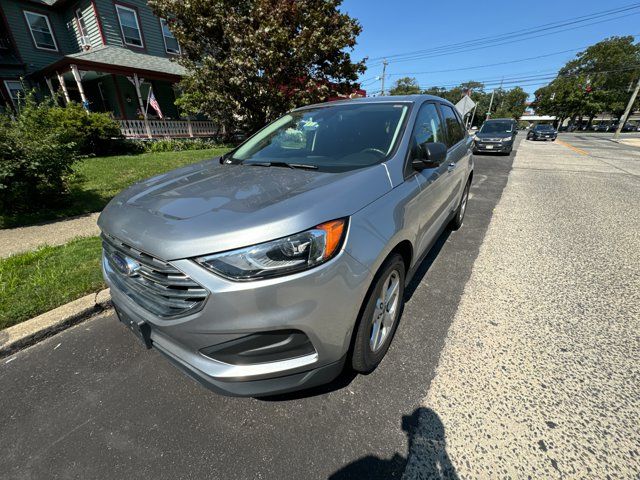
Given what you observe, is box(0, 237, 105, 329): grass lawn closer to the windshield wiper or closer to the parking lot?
the parking lot

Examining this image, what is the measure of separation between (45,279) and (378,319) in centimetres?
326

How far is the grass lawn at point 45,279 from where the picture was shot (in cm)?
265

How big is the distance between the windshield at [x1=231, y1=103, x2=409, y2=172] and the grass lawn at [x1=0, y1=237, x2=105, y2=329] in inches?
76.3

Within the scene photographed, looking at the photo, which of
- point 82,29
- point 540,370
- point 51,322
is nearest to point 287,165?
point 540,370

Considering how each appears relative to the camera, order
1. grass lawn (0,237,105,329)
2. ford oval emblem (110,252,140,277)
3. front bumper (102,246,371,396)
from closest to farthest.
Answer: front bumper (102,246,371,396)
ford oval emblem (110,252,140,277)
grass lawn (0,237,105,329)

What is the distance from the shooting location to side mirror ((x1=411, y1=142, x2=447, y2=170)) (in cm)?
218

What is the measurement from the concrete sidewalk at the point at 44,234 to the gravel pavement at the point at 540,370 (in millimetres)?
4762

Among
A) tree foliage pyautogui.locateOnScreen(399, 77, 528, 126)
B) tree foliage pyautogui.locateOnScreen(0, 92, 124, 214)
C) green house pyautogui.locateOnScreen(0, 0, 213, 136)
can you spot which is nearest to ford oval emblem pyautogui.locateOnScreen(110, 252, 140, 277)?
tree foliage pyautogui.locateOnScreen(0, 92, 124, 214)

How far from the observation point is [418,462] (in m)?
1.54

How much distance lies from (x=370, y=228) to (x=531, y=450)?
4.62 feet

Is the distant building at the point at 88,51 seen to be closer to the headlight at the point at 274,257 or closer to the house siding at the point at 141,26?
the house siding at the point at 141,26

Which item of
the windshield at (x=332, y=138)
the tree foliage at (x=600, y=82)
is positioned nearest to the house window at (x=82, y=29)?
the windshield at (x=332, y=138)

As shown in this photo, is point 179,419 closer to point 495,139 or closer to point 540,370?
point 540,370

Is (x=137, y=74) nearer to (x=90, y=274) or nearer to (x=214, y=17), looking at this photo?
(x=214, y=17)
